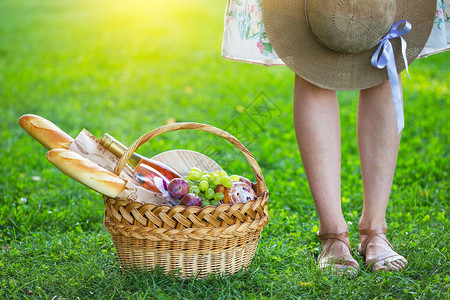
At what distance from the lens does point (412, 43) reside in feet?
6.41

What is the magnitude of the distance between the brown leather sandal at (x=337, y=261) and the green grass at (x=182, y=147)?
2.0 inches

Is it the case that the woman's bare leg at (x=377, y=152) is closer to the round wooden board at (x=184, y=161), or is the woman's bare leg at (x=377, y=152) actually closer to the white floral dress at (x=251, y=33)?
the white floral dress at (x=251, y=33)

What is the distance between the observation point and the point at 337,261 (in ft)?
6.40

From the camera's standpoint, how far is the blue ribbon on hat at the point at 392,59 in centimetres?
188

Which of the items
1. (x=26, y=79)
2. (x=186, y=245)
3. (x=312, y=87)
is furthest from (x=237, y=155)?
(x=26, y=79)

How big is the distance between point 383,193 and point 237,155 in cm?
155

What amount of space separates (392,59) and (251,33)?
565mm

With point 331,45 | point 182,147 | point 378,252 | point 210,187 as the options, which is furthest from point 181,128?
point 182,147

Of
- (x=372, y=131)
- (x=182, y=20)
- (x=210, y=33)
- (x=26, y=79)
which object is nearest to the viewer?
(x=372, y=131)

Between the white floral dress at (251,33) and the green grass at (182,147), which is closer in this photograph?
the green grass at (182,147)

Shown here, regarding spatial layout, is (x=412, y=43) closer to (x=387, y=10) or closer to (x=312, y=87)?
(x=387, y=10)

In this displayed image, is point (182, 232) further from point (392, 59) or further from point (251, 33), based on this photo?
point (392, 59)

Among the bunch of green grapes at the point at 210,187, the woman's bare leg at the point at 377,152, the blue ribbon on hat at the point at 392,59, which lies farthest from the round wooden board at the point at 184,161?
the blue ribbon on hat at the point at 392,59

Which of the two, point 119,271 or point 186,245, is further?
point 119,271
